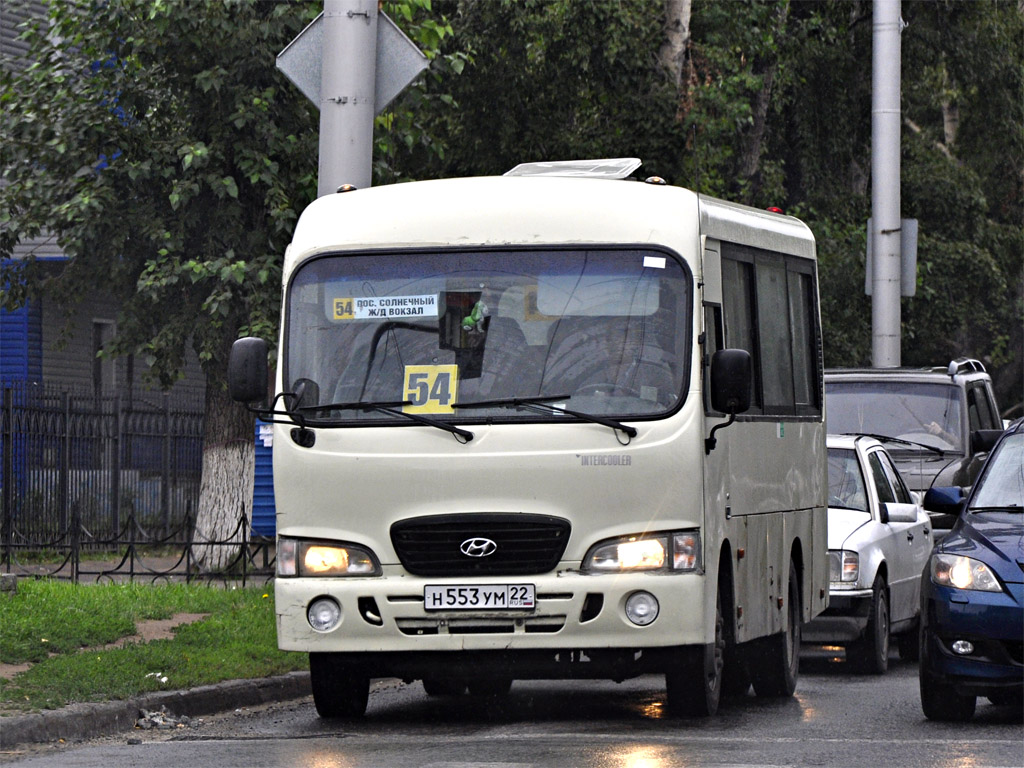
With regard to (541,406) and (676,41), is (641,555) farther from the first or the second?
(676,41)

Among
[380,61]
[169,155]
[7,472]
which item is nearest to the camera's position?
[380,61]

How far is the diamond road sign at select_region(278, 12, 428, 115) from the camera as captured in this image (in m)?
13.4

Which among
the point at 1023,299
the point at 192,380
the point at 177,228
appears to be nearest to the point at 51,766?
the point at 177,228

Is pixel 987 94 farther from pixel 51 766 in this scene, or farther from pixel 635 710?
pixel 51 766

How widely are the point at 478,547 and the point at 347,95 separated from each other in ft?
16.0

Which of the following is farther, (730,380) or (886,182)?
(886,182)

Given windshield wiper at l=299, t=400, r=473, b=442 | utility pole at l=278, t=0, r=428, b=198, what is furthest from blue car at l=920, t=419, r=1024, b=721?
utility pole at l=278, t=0, r=428, b=198

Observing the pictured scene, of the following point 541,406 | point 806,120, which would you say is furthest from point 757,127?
point 541,406

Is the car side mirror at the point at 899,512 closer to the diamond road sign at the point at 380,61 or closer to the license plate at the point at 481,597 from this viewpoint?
the diamond road sign at the point at 380,61

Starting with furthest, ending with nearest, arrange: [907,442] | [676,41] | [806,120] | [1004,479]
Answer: [806,120], [676,41], [907,442], [1004,479]

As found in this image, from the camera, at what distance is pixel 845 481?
14633mm

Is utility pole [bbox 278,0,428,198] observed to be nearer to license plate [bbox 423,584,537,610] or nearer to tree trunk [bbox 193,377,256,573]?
license plate [bbox 423,584,537,610]

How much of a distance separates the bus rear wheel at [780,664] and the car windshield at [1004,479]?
1.46 m

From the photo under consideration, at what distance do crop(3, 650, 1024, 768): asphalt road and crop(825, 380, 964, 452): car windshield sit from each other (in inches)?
240
